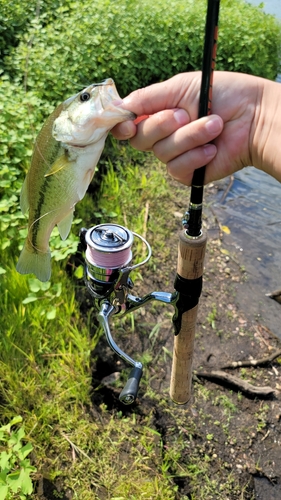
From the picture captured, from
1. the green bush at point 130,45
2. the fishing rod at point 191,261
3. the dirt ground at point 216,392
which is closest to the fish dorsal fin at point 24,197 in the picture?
the fishing rod at point 191,261

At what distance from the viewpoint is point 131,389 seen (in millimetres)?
1427

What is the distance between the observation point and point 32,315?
266cm

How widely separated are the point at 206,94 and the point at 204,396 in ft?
6.54

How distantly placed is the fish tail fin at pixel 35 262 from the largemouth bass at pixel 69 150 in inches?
4.6

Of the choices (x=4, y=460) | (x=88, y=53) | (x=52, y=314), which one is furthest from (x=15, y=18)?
(x=4, y=460)

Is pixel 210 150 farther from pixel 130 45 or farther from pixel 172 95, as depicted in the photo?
pixel 130 45

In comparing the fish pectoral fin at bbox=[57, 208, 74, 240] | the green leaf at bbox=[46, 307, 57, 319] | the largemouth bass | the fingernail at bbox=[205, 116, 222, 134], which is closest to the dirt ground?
the green leaf at bbox=[46, 307, 57, 319]

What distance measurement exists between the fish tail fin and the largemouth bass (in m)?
0.12

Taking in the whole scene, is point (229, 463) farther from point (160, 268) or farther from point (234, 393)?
point (160, 268)

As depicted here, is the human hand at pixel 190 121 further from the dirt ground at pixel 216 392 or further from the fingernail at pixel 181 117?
the dirt ground at pixel 216 392

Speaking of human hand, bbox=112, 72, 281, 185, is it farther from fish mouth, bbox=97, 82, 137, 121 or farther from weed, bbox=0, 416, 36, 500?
weed, bbox=0, 416, 36, 500

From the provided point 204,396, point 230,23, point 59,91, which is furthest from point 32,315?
point 230,23

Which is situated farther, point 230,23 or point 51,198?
point 230,23

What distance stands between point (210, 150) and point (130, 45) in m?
4.31
